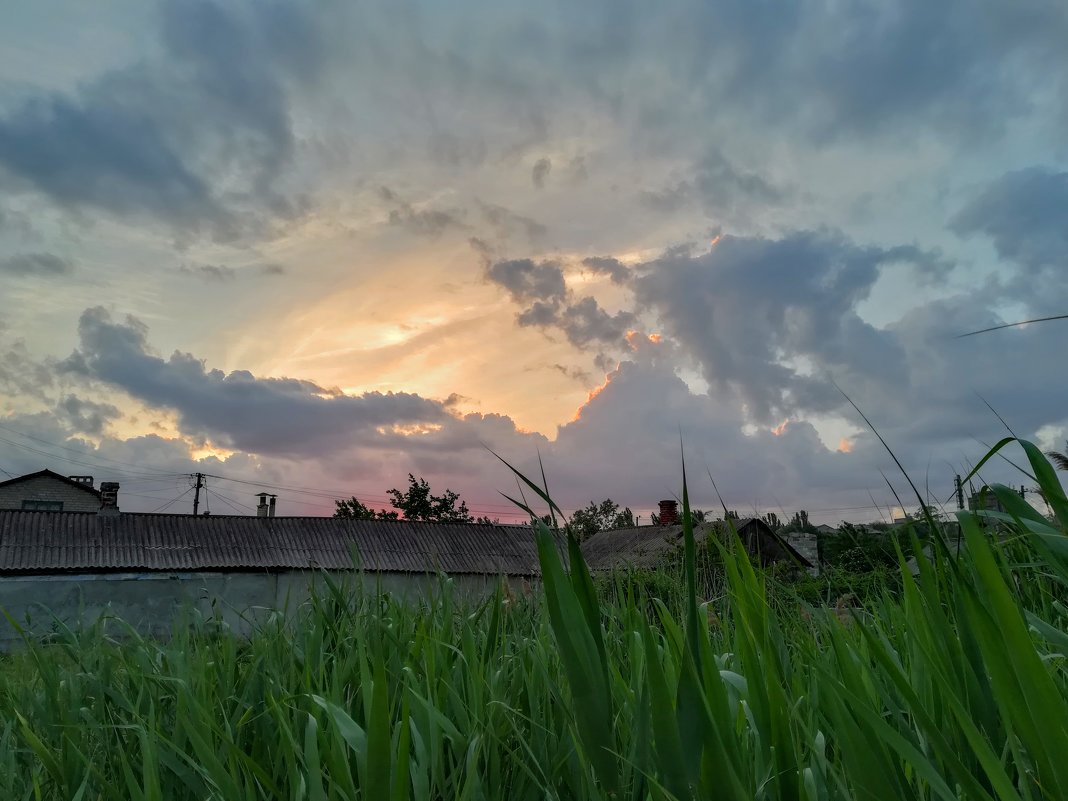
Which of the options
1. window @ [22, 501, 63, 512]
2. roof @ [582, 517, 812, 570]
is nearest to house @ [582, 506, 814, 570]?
roof @ [582, 517, 812, 570]

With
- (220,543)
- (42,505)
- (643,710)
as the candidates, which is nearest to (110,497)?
(42,505)

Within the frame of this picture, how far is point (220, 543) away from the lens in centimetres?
2923

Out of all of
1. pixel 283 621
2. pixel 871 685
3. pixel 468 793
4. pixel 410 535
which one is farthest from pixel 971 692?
pixel 410 535

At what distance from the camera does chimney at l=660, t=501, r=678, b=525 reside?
129ft

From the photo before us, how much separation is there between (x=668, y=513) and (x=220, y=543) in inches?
812

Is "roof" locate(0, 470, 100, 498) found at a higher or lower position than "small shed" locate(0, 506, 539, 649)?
higher

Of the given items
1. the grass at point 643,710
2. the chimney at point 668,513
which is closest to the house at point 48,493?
the chimney at point 668,513

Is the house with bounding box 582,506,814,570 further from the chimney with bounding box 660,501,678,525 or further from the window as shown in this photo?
the window

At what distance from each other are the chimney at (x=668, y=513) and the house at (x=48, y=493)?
32.3 metres

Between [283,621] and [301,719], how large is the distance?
1.16 m

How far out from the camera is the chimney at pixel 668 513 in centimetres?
3941

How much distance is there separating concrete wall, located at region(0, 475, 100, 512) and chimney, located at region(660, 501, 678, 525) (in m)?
32.3

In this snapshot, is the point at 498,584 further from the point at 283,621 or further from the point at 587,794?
the point at 587,794

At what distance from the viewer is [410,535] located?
33125 millimetres
